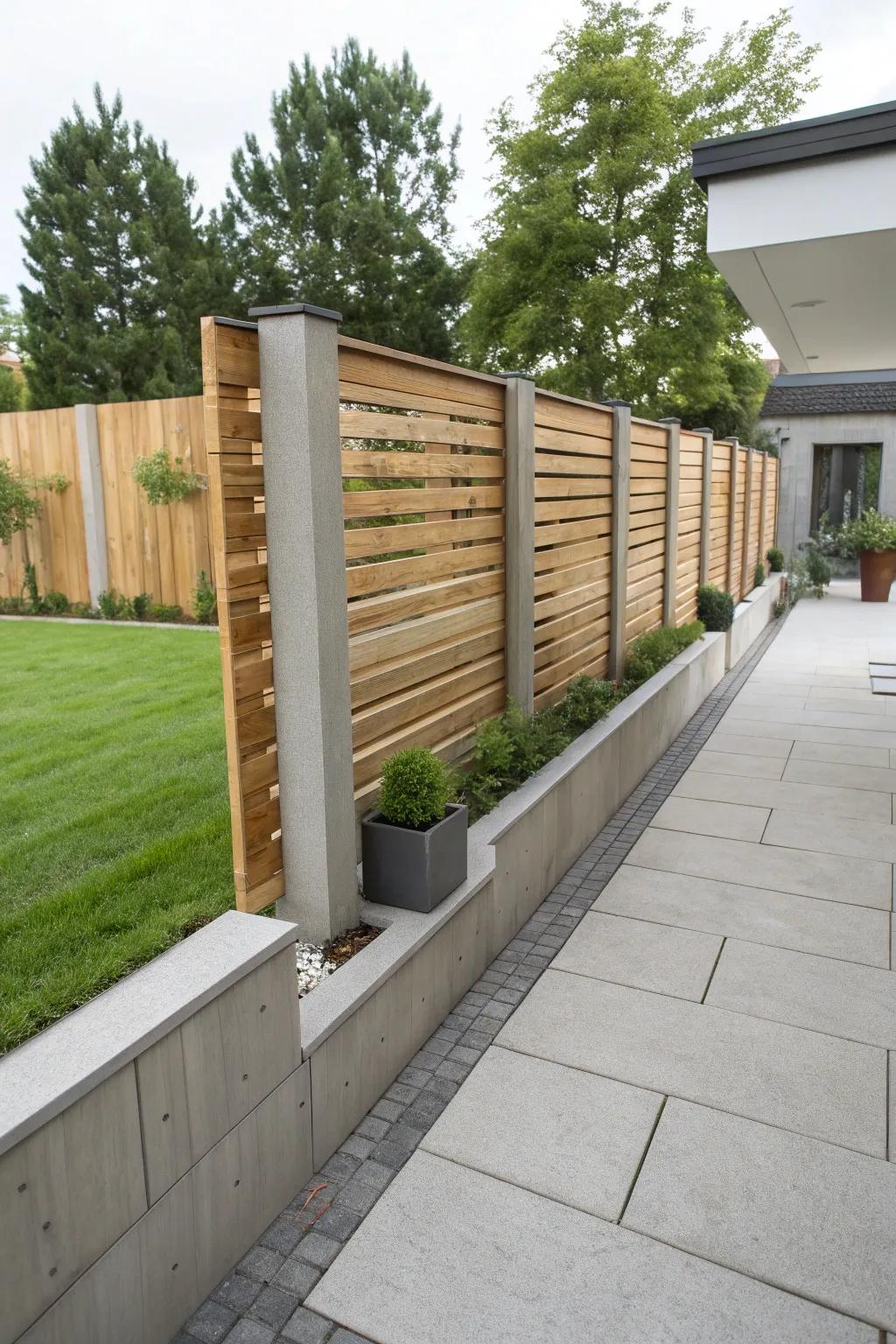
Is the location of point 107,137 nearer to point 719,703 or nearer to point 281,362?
point 719,703

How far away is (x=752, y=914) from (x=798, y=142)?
361 cm

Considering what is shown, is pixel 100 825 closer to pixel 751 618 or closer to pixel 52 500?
pixel 52 500

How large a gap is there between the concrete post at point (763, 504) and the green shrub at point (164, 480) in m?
8.37

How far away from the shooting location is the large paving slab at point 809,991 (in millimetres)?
3123

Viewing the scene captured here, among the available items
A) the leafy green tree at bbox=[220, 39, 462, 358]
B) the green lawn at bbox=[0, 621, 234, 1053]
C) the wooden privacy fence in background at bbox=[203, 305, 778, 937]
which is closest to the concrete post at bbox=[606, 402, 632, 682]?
the wooden privacy fence in background at bbox=[203, 305, 778, 937]

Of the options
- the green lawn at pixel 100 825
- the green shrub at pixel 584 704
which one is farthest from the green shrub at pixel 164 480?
the green shrub at pixel 584 704

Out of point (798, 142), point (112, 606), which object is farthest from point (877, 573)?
point (798, 142)

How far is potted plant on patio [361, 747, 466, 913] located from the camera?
306 centimetres

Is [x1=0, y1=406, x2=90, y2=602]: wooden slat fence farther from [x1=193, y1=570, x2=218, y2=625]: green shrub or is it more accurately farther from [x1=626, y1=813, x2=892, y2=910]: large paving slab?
[x1=626, y1=813, x2=892, y2=910]: large paving slab

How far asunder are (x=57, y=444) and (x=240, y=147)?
14.9 m

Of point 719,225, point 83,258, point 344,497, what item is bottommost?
point 344,497

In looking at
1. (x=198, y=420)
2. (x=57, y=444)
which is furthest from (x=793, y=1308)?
(x=57, y=444)

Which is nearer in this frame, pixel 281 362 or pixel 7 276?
pixel 281 362

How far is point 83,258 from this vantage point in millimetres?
19719
